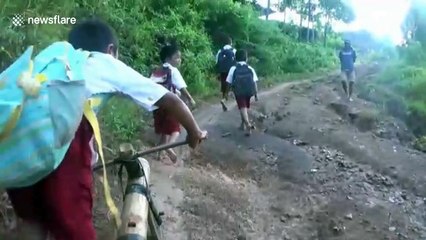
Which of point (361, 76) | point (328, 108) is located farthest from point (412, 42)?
point (328, 108)

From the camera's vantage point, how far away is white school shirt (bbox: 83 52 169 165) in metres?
2.30

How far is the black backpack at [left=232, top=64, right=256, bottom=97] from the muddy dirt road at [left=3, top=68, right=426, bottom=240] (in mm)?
792

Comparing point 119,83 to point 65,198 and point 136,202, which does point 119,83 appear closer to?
point 65,198

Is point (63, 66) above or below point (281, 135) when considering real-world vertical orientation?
above

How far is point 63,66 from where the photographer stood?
7.08 feet

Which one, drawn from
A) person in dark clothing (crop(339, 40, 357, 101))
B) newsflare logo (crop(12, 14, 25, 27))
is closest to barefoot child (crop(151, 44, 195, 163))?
newsflare logo (crop(12, 14, 25, 27))

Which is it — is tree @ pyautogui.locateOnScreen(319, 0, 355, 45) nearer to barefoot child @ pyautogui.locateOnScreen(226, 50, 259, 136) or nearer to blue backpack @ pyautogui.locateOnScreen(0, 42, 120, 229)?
barefoot child @ pyautogui.locateOnScreen(226, 50, 259, 136)

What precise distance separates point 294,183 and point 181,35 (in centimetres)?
788

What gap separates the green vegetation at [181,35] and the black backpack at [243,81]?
1.82 m

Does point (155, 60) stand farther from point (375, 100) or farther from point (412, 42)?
point (412, 42)

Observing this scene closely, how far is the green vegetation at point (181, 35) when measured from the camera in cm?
513

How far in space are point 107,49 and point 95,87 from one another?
1.16ft

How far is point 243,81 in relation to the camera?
1037 cm

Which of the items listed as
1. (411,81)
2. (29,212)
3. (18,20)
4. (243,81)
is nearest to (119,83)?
(29,212)
